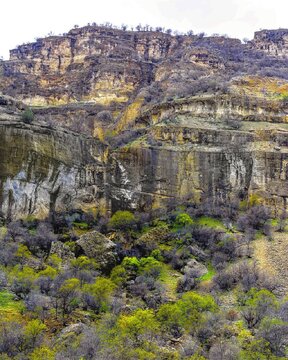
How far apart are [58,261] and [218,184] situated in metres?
18.8

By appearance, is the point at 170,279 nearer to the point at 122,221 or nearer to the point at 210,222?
the point at 122,221

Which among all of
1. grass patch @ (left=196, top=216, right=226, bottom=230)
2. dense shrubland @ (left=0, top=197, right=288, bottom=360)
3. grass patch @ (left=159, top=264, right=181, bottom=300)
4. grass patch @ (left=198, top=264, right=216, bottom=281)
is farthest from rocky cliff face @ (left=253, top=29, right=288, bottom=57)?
grass patch @ (left=159, top=264, right=181, bottom=300)

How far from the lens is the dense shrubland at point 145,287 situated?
23.2m

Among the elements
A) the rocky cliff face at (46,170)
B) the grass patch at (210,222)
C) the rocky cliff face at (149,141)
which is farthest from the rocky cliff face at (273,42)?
the rocky cliff face at (46,170)

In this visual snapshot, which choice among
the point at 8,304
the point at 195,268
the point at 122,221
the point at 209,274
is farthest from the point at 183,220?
the point at 8,304

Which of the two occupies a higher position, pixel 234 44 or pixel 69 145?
pixel 234 44

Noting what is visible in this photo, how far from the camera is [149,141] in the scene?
1944 inches

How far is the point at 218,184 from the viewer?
47.5m

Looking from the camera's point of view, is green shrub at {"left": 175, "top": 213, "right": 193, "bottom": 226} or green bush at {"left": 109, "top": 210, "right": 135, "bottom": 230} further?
green shrub at {"left": 175, "top": 213, "right": 193, "bottom": 226}

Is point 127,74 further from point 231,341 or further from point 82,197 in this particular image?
point 231,341

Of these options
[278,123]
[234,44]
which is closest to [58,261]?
[278,123]

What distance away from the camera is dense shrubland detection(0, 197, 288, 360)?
76.1 ft

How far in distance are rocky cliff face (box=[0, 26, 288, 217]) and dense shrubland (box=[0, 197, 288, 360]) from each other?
2.12 metres

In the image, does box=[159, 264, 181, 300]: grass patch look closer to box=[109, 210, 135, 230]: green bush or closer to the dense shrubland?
the dense shrubland
